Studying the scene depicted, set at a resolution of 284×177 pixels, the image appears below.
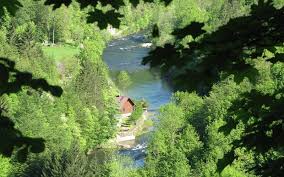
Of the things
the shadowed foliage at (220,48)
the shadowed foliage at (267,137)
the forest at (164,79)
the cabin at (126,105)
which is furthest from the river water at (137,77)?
the shadowed foliage at (220,48)

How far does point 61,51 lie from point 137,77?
1294 centimetres

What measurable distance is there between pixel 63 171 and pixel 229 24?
27602 mm

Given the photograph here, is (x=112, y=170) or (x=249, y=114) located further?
(x=112, y=170)

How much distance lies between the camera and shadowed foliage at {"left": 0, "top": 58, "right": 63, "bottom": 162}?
4.36 meters

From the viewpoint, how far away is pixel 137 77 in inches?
2601

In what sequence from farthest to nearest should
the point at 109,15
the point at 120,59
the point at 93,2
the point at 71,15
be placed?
1. the point at 71,15
2. the point at 120,59
3. the point at 109,15
4. the point at 93,2

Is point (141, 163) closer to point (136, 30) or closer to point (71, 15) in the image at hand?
point (71, 15)

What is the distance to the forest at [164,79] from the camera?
4.39 metres

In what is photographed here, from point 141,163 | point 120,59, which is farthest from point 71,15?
point 141,163

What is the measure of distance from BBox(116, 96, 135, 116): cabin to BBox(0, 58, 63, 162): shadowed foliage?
167 ft

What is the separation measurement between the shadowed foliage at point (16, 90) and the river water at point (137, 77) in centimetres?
3589

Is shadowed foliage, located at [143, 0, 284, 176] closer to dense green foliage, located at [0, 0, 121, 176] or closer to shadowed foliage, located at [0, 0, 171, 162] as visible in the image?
shadowed foliage, located at [0, 0, 171, 162]

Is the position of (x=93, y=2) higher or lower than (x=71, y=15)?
higher

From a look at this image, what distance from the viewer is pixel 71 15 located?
92.9 metres
